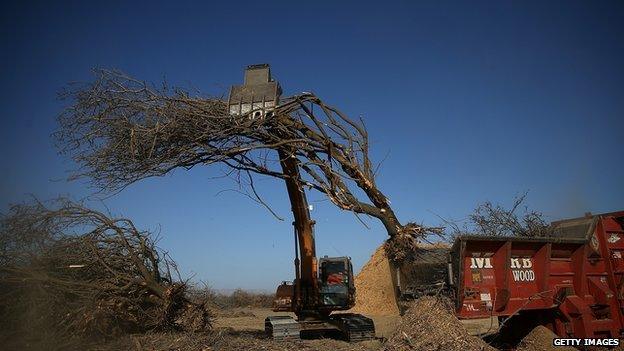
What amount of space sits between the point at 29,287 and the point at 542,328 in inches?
354

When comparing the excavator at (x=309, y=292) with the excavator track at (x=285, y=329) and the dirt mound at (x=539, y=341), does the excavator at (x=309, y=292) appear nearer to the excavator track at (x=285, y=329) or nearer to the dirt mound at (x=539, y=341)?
the excavator track at (x=285, y=329)

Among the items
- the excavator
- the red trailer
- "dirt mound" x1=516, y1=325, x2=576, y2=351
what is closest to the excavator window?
the excavator

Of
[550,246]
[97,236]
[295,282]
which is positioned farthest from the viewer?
[295,282]

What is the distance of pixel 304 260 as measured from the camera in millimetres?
10672

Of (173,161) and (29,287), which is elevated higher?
(173,161)

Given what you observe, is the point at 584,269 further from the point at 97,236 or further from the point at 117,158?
the point at 97,236

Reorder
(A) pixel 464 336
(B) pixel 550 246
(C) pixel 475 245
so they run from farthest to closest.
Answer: (B) pixel 550 246 < (C) pixel 475 245 < (A) pixel 464 336

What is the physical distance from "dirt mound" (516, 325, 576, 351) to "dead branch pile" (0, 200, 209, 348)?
6.14m

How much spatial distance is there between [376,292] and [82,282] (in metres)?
22.3

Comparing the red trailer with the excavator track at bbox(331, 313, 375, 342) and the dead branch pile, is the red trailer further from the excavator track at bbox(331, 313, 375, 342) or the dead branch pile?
the dead branch pile

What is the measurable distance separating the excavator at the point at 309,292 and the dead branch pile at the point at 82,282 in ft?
7.62

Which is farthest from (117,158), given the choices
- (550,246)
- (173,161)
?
(550,246)

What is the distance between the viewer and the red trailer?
7004 mm

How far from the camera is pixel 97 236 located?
8.99m
